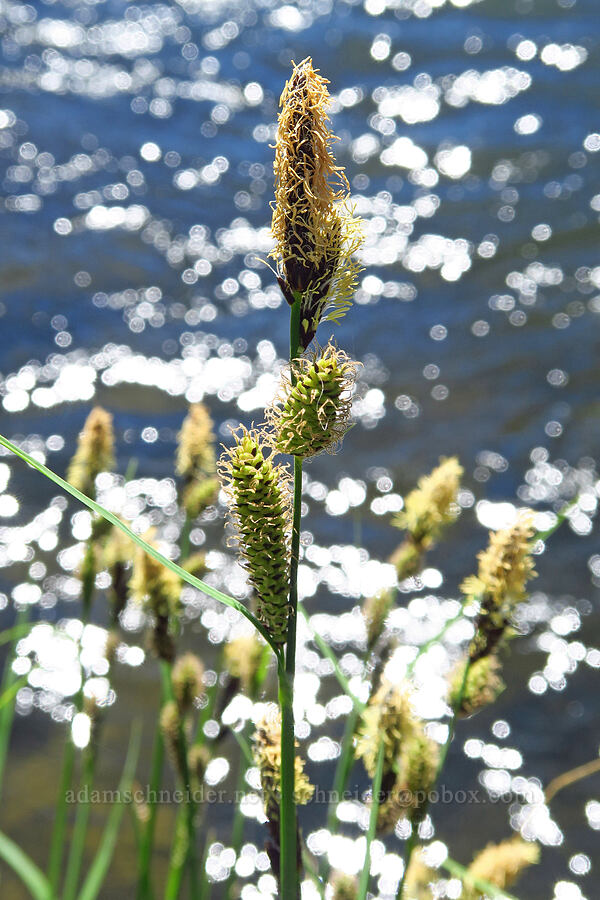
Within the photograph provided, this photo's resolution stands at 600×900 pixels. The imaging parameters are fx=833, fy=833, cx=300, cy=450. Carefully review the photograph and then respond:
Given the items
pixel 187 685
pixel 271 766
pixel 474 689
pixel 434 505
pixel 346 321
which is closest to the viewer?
pixel 271 766

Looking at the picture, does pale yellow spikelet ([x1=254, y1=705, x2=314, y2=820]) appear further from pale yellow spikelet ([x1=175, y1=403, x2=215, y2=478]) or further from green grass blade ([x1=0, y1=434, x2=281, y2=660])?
pale yellow spikelet ([x1=175, y1=403, x2=215, y2=478])

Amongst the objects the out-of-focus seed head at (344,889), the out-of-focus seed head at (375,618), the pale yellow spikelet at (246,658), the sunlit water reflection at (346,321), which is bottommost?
the out-of-focus seed head at (344,889)

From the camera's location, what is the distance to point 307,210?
856 mm

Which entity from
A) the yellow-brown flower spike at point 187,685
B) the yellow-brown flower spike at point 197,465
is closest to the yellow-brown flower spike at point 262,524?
the yellow-brown flower spike at point 187,685

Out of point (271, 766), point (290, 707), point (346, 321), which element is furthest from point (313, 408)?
point (346, 321)

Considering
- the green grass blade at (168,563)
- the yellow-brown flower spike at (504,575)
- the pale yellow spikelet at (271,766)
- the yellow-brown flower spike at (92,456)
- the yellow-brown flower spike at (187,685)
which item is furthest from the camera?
the yellow-brown flower spike at (92,456)

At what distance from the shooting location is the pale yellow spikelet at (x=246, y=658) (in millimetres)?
1537

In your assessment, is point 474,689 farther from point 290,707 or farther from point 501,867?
point 290,707

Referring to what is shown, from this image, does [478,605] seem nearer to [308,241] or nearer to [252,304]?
[308,241]

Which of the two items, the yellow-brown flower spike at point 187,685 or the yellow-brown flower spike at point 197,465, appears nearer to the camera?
the yellow-brown flower spike at point 187,685

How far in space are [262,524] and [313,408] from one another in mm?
130

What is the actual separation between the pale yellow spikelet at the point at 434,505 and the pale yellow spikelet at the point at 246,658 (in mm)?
358

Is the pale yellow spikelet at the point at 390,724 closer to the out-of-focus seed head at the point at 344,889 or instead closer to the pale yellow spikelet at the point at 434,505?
the out-of-focus seed head at the point at 344,889

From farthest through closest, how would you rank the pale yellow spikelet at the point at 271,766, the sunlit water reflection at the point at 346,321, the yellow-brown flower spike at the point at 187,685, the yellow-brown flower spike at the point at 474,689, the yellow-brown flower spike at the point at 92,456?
the sunlit water reflection at the point at 346,321 < the yellow-brown flower spike at the point at 92,456 < the yellow-brown flower spike at the point at 187,685 < the yellow-brown flower spike at the point at 474,689 < the pale yellow spikelet at the point at 271,766
